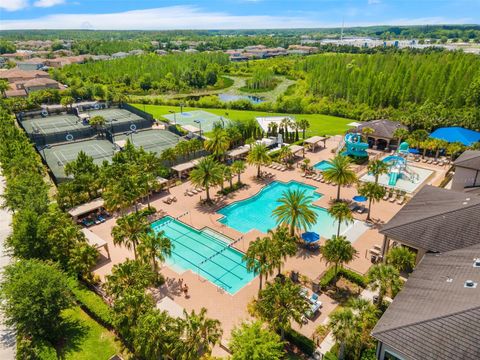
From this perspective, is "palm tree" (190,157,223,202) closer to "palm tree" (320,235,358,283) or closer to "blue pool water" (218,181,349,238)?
"blue pool water" (218,181,349,238)

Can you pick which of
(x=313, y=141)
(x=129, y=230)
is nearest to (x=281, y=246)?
(x=129, y=230)

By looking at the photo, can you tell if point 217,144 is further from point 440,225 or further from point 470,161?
point 470,161

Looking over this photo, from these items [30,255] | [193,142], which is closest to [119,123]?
[193,142]

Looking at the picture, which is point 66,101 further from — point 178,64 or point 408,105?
point 408,105

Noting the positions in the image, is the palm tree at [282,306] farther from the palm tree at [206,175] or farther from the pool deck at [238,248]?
the palm tree at [206,175]

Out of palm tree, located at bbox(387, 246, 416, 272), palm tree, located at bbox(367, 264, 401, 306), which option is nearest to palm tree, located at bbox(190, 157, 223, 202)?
palm tree, located at bbox(387, 246, 416, 272)
